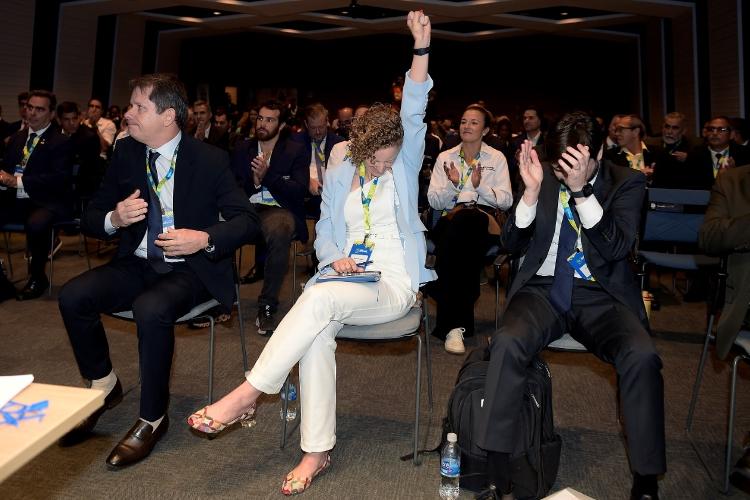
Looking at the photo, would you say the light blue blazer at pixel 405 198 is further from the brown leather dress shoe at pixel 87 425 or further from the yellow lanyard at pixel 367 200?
the brown leather dress shoe at pixel 87 425

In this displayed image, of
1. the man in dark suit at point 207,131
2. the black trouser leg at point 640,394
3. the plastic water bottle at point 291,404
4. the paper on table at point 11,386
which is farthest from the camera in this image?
the man in dark suit at point 207,131

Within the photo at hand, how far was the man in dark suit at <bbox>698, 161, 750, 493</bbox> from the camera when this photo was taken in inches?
97.2

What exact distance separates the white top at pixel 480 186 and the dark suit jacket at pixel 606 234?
1543mm

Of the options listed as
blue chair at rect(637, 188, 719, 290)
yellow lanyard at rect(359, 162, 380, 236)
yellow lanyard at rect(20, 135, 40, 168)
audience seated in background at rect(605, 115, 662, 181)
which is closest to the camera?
yellow lanyard at rect(359, 162, 380, 236)

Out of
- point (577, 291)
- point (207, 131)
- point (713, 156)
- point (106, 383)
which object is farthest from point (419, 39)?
point (207, 131)

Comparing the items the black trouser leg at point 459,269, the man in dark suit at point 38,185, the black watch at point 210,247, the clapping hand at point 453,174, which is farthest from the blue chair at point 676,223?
the man in dark suit at point 38,185

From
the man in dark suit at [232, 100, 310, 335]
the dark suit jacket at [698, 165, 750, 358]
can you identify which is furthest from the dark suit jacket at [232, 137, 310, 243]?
the dark suit jacket at [698, 165, 750, 358]

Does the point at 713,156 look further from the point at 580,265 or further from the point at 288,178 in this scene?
the point at 580,265

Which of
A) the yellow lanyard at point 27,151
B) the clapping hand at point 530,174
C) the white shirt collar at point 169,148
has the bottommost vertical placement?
the clapping hand at point 530,174

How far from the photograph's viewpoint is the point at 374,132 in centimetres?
270

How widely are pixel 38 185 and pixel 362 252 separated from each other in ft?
10.0

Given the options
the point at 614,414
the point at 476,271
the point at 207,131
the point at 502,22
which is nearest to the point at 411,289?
the point at 614,414

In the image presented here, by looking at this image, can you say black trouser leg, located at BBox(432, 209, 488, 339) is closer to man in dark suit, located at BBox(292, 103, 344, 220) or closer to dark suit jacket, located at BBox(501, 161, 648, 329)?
dark suit jacket, located at BBox(501, 161, 648, 329)

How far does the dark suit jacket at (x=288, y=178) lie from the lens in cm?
450
